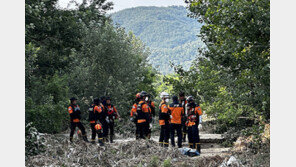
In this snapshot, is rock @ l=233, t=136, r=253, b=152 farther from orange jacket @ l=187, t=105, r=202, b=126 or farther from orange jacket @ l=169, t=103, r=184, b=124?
orange jacket @ l=169, t=103, r=184, b=124

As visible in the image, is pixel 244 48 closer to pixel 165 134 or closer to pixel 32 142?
pixel 165 134

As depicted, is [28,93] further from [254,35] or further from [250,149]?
[254,35]

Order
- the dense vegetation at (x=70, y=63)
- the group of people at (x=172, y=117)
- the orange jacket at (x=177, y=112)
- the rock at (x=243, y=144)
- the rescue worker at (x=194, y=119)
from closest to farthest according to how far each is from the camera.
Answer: the rock at (x=243, y=144)
the rescue worker at (x=194, y=119)
the group of people at (x=172, y=117)
the orange jacket at (x=177, y=112)
the dense vegetation at (x=70, y=63)

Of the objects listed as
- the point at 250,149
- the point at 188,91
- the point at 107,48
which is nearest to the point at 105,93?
the point at 107,48

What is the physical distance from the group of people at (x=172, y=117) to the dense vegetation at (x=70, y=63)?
5.87m

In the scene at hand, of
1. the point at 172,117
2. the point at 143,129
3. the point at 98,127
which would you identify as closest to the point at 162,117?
the point at 172,117

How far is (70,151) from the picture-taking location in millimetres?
11586

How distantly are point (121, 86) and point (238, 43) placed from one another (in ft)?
51.7

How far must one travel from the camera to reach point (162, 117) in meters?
13.1

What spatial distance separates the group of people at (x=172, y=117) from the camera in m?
12.0

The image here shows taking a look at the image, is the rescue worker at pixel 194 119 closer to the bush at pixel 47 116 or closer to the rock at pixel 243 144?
the rock at pixel 243 144

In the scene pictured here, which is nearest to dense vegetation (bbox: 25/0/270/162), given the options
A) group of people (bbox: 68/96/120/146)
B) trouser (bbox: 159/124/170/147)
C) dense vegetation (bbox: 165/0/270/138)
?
dense vegetation (bbox: 165/0/270/138)

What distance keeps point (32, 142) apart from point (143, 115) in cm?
449

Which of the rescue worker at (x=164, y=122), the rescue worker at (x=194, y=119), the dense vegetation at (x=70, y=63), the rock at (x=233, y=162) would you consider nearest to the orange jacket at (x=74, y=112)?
the rescue worker at (x=164, y=122)
